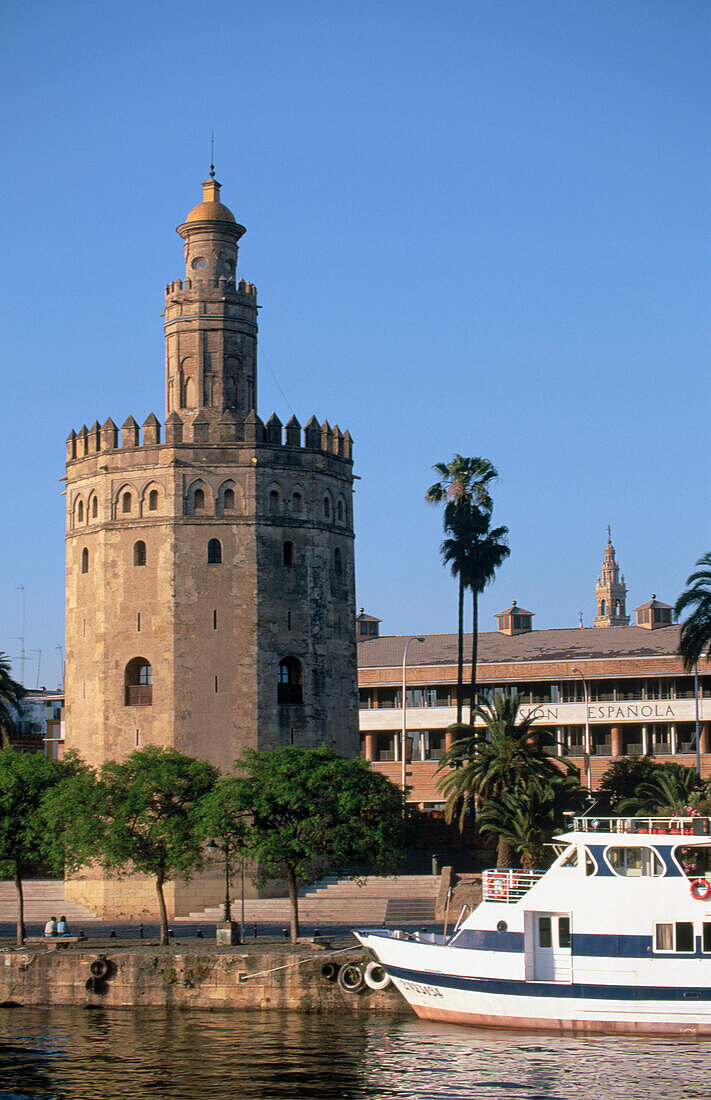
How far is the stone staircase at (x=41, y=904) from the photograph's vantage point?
54594mm

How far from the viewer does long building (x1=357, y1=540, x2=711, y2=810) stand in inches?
3009

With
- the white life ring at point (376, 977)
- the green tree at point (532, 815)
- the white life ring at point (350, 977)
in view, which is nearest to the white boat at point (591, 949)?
the white life ring at point (376, 977)

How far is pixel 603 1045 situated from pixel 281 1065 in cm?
757

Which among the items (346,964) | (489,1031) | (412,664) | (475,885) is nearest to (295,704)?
(475,885)

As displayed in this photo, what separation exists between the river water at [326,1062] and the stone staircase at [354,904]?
33.4 feet

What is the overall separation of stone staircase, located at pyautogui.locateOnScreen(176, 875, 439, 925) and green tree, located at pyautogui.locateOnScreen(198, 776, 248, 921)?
564 cm

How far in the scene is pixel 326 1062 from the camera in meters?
A: 32.7

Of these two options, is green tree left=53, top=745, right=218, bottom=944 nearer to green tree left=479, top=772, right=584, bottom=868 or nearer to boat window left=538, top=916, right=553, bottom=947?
green tree left=479, top=772, right=584, bottom=868

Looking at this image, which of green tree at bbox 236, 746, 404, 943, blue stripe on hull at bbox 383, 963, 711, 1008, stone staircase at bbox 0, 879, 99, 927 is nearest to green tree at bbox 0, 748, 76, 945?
stone staircase at bbox 0, 879, 99, 927

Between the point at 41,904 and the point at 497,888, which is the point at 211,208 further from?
the point at 497,888

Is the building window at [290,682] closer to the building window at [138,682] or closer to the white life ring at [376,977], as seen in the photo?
the building window at [138,682]

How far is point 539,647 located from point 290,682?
2992 centimetres

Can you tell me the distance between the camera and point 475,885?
4734cm

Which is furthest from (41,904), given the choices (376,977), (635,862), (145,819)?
(635,862)
